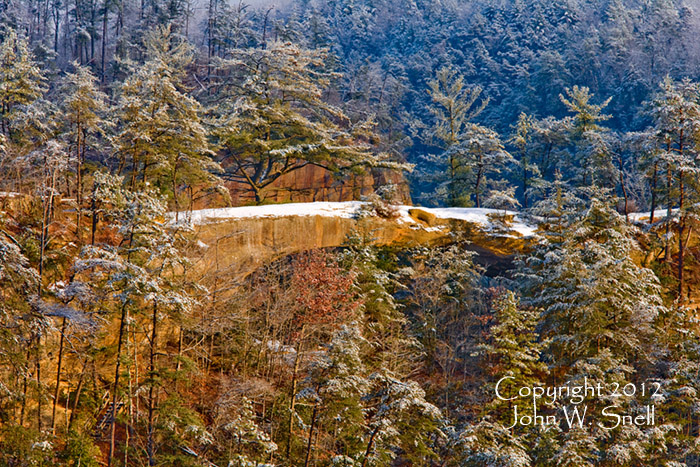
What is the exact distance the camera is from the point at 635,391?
18.6 meters

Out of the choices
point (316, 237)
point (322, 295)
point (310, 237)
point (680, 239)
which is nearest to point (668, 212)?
point (680, 239)

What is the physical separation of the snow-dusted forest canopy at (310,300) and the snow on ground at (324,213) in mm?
136

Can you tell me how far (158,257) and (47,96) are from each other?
33.3m

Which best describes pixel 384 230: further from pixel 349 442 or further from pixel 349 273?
pixel 349 442

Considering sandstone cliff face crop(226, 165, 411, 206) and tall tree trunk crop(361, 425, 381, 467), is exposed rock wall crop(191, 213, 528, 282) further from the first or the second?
sandstone cliff face crop(226, 165, 411, 206)

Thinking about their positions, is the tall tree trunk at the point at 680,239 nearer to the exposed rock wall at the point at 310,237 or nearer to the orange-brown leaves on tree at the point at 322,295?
the exposed rock wall at the point at 310,237

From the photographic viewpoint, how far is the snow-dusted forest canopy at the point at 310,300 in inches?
538

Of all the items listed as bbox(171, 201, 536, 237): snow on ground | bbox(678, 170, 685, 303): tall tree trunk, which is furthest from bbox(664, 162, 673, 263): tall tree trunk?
bbox(171, 201, 536, 237): snow on ground

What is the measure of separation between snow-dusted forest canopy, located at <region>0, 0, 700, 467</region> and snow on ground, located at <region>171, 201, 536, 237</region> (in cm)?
14

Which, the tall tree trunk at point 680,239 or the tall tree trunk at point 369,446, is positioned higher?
the tall tree trunk at point 680,239

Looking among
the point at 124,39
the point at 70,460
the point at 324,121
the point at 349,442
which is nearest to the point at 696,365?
the point at 349,442

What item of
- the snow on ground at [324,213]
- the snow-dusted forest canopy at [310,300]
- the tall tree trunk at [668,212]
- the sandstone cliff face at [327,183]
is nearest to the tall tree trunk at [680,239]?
the snow-dusted forest canopy at [310,300]

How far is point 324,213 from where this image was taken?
2373cm

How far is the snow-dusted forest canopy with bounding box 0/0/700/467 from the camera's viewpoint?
13664mm
